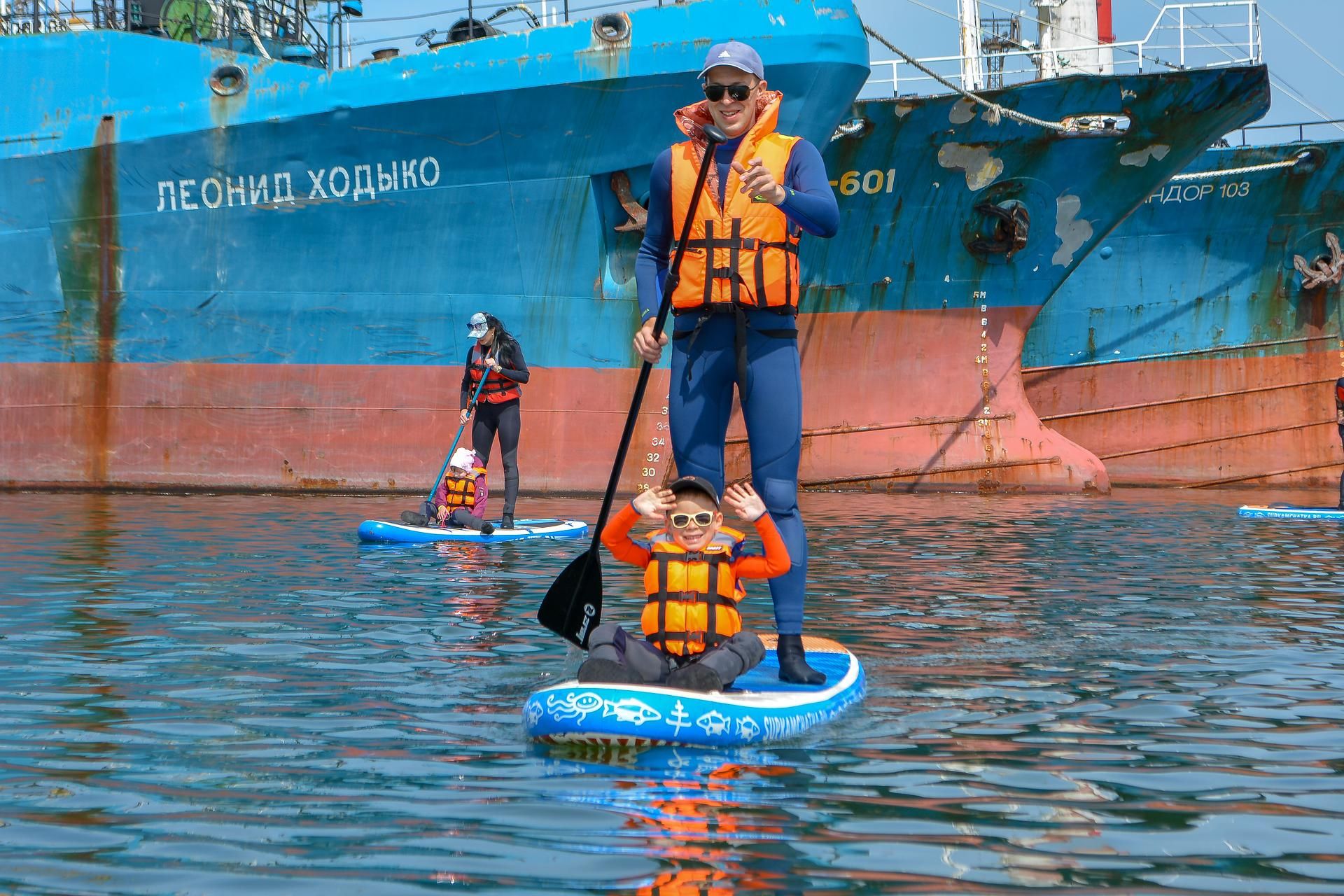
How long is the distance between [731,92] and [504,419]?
7.31m

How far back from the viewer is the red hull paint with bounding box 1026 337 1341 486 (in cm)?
2225

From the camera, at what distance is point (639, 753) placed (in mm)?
4402

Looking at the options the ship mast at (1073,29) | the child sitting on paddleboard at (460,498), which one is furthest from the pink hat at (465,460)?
the ship mast at (1073,29)

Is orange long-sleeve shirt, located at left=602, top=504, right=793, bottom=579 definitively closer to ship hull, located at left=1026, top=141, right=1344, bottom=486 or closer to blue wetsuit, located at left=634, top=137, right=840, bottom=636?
blue wetsuit, located at left=634, top=137, right=840, bottom=636

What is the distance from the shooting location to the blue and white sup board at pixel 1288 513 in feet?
46.5

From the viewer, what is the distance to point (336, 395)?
54.1 feet

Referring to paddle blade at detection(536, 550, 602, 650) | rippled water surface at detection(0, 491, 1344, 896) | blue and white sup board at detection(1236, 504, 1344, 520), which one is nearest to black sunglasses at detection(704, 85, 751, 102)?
paddle blade at detection(536, 550, 602, 650)

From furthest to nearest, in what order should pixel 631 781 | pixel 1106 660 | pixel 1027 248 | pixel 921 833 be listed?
pixel 1027 248 → pixel 1106 660 → pixel 631 781 → pixel 921 833

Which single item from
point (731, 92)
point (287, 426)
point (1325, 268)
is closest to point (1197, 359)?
point (1325, 268)

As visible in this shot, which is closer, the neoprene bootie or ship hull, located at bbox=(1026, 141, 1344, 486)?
the neoprene bootie

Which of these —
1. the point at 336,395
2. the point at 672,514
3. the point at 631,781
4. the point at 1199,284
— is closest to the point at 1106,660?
the point at 672,514

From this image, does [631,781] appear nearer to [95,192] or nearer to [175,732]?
[175,732]

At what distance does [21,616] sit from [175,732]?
286 cm

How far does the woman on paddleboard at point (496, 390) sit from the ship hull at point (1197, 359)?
12.1 metres
